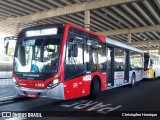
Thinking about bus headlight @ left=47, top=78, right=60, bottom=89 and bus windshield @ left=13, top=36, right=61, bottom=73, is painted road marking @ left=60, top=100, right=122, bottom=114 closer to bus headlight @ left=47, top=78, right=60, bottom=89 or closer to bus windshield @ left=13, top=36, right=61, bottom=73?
bus headlight @ left=47, top=78, right=60, bottom=89

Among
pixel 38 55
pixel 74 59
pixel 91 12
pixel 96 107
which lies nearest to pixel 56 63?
pixel 38 55

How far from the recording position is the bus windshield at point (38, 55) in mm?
8242

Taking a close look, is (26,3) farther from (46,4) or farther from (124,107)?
(124,107)

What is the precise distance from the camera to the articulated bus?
8086 millimetres

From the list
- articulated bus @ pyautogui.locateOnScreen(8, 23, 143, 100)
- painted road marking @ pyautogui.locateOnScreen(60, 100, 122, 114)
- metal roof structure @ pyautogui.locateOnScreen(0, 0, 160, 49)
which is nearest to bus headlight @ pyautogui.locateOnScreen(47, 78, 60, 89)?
articulated bus @ pyautogui.locateOnScreen(8, 23, 143, 100)

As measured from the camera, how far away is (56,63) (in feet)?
26.7

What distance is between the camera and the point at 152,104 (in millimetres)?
9438

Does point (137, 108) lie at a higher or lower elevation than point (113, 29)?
lower

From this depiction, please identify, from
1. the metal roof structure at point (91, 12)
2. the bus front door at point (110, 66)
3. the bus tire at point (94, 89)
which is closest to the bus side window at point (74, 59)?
the bus tire at point (94, 89)

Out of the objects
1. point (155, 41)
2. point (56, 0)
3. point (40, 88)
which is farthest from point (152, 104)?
point (155, 41)

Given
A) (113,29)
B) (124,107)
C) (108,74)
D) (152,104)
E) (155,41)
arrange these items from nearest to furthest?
1. (124,107)
2. (152,104)
3. (108,74)
4. (113,29)
5. (155,41)

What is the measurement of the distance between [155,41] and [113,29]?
1290 centimetres

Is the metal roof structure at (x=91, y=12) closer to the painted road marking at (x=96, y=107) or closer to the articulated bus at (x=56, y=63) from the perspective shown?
the articulated bus at (x=56, y=63)

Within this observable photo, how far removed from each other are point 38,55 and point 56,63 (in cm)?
80
